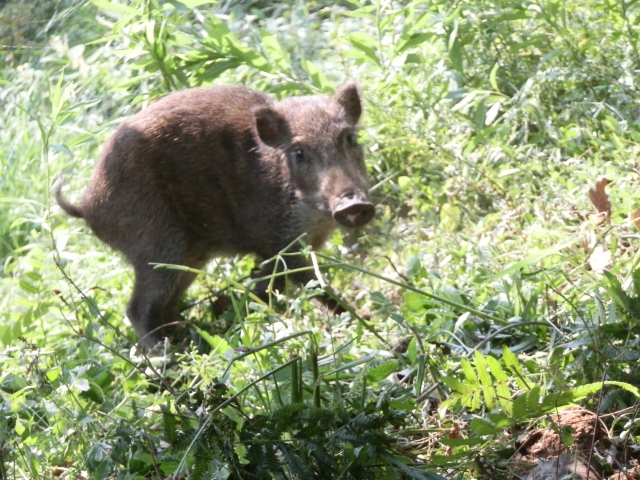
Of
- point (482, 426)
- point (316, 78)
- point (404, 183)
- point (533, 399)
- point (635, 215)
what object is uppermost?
point (533, 399)

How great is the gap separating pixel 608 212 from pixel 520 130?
4.19ft

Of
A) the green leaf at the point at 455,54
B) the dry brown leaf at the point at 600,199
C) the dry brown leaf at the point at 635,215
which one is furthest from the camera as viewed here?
the green leaf at the point at 455,54

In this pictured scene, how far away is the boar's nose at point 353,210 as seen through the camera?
539cm

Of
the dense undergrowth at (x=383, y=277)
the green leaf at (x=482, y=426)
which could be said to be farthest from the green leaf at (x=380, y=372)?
the green leaf at (x=482, y=426)

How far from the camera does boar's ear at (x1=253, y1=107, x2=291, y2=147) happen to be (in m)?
5.71

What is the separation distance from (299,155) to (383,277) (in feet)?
9.35

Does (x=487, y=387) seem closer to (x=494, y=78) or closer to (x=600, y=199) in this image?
(x=600, y=199)

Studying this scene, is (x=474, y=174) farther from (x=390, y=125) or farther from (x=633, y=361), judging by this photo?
(x=633, y=361)

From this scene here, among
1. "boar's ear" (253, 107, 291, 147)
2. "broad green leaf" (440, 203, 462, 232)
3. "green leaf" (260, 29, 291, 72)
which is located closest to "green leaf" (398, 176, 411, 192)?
"broad green leaf" (440, 203, 462, 232)

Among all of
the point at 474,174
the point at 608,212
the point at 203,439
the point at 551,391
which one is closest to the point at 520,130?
the point at 474,174

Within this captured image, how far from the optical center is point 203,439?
2.61 m

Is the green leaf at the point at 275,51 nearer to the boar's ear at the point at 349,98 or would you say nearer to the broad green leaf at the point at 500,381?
the boar's ear at the point at 349,98

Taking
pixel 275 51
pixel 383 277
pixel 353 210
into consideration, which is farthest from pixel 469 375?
pixel 275 51

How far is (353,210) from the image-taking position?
17.7 ft
